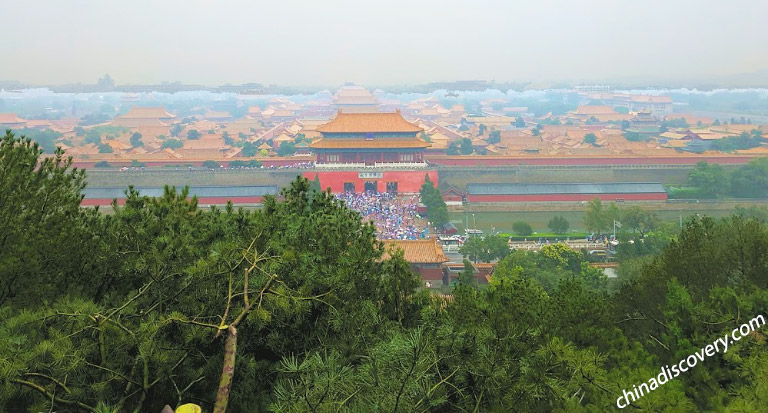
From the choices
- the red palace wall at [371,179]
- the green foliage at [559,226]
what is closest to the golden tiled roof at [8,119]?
the red palace wall at [371,179]

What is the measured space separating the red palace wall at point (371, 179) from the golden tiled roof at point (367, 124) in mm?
1982

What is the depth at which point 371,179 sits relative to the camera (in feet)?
69.6

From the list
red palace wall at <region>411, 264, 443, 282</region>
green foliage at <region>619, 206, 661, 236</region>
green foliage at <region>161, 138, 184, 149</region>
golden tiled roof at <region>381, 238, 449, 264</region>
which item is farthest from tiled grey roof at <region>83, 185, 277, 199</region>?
green foliage at <region>161, 138, 184, 149</region>

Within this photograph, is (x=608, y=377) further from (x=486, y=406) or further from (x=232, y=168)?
(x=232, y=168)

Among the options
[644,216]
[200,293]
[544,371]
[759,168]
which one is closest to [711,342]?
[544,371]

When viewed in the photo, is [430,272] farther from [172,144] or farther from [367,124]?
[172,144]

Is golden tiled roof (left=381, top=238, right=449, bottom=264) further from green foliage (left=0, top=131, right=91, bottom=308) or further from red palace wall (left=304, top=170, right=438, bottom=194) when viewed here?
red palace wall (left=304, top=170, right=438, bottom=194)

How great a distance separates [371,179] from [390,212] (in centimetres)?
306

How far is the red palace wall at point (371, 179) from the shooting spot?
69.6 feet

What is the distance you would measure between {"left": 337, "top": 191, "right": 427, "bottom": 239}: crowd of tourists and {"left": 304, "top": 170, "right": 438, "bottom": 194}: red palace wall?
375 millimetres

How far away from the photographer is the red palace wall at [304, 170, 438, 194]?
21.2 meters

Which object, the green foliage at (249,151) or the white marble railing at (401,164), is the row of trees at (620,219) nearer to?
the white marble railing at (401,164)

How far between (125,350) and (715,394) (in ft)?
9.85

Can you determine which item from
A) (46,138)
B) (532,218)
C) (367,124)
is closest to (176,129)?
(46,138)
